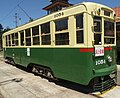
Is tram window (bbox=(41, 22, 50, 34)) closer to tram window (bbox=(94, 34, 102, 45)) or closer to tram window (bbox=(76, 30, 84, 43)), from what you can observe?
tram window (bbox=(76, 30, 84, 43))

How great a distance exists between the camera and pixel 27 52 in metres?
10.4

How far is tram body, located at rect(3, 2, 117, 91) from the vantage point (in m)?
6.12

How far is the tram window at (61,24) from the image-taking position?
6928 mm

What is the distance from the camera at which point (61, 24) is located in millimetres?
7145

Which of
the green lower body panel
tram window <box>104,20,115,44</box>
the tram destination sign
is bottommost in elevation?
the green lower body panel

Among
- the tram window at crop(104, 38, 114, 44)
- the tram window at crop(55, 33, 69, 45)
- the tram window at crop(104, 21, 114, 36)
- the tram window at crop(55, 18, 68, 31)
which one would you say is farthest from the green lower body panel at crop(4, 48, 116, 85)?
the tram window at crop(55, 18, 68, 31)

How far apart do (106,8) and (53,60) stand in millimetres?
2858

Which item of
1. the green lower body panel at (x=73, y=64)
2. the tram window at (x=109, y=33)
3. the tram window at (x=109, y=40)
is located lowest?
the green lower body panel at (x=73, y=64)

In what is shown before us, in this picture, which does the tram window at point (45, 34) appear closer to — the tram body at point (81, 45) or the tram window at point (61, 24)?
the tram body at point (81, 45)

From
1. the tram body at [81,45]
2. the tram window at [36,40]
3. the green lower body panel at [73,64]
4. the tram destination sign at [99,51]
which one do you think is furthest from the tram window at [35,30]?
A: the tram destination sign at [99,51]

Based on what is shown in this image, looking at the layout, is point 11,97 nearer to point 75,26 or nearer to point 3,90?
point 3,90

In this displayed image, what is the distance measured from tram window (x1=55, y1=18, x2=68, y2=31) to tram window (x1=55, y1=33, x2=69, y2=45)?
0.23 m

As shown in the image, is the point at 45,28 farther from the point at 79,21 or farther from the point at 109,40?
the point at 109,40

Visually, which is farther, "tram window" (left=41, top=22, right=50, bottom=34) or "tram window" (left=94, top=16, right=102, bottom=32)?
"tram window" (left=41, top=22, right=50, bottom=34)
